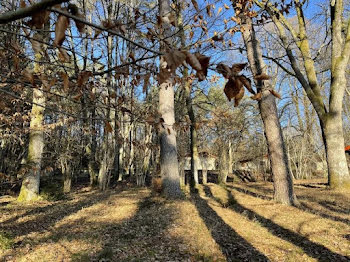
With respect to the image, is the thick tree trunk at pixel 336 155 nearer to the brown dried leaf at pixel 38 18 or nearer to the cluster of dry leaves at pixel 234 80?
the cluster of dry leaves at pixel 234 80

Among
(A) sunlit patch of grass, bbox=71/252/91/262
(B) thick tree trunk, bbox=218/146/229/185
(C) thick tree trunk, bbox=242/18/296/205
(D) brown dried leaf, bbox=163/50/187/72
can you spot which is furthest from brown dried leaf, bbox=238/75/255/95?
(B) thick tree trunk, bbox=218/146/229/185

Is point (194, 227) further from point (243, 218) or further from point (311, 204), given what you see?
point (311, 204)

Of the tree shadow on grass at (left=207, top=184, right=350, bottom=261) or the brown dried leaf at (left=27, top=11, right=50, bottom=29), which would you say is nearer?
the brown dried leaf at (left=27, top=11, right=50, bottom=29)

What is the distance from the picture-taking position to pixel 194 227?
5.09m

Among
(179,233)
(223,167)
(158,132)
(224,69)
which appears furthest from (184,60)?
(223,167)

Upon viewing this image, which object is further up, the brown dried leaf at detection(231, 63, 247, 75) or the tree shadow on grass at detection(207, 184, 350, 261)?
the brown dried leaf at detection(231, 63, 247, 75)

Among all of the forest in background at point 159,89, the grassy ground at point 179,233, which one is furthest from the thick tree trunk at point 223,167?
the grassy ground at point 179,233

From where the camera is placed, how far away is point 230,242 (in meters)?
4.65

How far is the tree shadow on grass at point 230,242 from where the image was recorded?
A: 159 inches

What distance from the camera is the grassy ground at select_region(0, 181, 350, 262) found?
3973 mm

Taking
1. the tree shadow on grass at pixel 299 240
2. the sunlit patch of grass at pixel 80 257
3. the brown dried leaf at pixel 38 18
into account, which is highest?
the brown dried leaf at pixel 38 18

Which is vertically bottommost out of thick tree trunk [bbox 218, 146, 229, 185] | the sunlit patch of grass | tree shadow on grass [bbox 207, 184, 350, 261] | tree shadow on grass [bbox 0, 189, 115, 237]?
tree shadow on grass [bbox 207, 184, 350, 261]

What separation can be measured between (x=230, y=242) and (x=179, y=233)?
36.3 inches

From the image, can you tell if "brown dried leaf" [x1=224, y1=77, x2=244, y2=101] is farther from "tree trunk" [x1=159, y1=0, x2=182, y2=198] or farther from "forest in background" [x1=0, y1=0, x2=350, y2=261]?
"tree trunk" [x1=159, y1=0, x2=182, y2=198]
